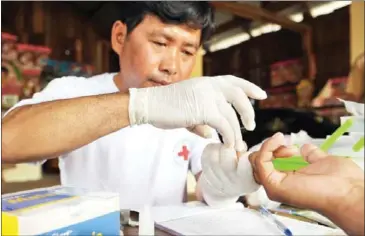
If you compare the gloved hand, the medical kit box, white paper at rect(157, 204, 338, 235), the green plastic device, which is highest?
the gloved hand

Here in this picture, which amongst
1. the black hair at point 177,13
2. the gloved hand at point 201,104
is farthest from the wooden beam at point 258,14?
the gloved hand at point 201,104

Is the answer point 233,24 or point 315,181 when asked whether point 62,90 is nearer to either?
point 233,24

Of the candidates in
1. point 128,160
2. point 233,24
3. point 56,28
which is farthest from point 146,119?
point 56,28

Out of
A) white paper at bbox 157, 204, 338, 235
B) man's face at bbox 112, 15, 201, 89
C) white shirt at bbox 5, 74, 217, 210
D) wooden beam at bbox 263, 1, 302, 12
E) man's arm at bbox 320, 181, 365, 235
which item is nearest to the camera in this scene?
man's arm at bbox 320, 181, 365, 235

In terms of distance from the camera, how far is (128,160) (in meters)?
0.90

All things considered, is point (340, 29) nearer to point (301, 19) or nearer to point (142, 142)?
point (301, 19)

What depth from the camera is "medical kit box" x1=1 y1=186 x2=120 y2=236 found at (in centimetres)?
37

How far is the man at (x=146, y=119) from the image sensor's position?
0.51 m

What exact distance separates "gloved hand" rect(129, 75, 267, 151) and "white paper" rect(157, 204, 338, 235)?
11 cm

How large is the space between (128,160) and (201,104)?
17.2 inches

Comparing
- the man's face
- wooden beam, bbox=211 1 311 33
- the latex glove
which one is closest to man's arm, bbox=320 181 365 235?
the latex glove

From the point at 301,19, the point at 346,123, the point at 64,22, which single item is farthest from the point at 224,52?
the point at 64,22

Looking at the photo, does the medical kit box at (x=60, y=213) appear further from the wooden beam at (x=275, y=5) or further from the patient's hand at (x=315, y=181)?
the wooden beam at (x=275, y=5)

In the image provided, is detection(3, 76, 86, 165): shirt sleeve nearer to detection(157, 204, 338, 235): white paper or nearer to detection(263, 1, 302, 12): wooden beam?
detection(157, 204, 338, 235): white paper
